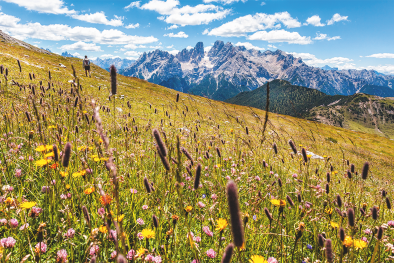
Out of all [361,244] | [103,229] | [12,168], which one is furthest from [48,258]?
[361,244]

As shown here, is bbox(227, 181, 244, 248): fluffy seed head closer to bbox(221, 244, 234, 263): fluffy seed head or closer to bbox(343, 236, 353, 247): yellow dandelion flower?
bbox(221, 244, 234, 263): fluffy seed head

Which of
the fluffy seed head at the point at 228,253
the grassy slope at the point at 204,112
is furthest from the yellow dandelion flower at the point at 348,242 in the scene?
the grassy slope at the point at 204,112

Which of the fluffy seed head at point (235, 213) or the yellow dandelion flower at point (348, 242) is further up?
the fluffy seed head at point (235, 213)

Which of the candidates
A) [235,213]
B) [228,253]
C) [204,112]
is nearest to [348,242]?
[228,253]

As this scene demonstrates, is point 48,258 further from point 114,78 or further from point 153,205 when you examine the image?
point 114,78

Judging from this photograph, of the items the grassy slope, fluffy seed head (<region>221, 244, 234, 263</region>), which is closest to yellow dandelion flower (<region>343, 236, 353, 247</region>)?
fluffy seed head (<region>221, 244, 234, 263</region>)

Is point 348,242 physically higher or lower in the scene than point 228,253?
lower

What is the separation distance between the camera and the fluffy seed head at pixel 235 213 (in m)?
0.77

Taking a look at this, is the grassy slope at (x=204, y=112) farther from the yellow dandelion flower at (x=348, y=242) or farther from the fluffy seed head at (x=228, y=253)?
the yellow dandelion flower at (x=348, y=242)

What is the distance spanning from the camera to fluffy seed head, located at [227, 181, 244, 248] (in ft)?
2.52

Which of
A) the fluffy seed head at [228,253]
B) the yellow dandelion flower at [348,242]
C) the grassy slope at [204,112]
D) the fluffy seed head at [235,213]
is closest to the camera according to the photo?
the fluffy seed head at [235,213]

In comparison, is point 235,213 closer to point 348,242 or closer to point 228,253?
point 228,253

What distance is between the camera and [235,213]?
0.79m

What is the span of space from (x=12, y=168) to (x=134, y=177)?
207 cm
